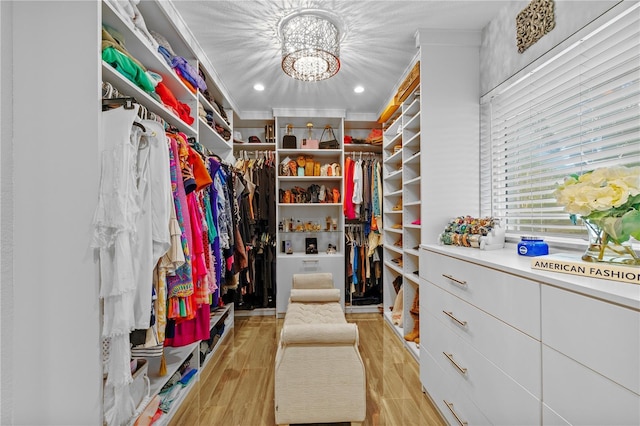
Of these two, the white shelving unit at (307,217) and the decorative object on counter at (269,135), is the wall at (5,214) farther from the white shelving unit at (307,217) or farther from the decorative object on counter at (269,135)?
the decorative object on counter at (269,135)

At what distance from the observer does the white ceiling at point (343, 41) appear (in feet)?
6.00

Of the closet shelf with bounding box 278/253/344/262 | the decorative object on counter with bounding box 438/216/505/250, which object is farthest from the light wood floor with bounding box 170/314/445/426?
the decorative object on counter with bounding box 438/216/505/250

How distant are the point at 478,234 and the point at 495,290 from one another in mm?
668

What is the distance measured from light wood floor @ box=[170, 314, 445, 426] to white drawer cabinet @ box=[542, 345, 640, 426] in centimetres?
96

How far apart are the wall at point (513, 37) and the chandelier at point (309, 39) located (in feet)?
3.51

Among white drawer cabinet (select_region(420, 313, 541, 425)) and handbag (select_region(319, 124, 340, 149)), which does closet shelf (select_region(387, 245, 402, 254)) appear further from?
handbag (select_region(319, 124, 340, 149))

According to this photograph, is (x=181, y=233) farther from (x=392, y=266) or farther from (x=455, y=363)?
(x=392, y=266)

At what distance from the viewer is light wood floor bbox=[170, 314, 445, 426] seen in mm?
1704

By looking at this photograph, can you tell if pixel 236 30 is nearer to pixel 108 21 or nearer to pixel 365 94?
pixel 108 21

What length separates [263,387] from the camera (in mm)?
2033

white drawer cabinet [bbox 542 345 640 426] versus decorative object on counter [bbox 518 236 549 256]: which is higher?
decorative object on counter [bbox 518 236 549 256]

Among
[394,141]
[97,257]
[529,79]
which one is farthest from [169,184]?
[394,141]

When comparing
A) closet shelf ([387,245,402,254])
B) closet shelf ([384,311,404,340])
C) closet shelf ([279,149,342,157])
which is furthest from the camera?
closet shelf ([279,149,342,157])

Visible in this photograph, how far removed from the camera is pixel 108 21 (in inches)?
51.6
